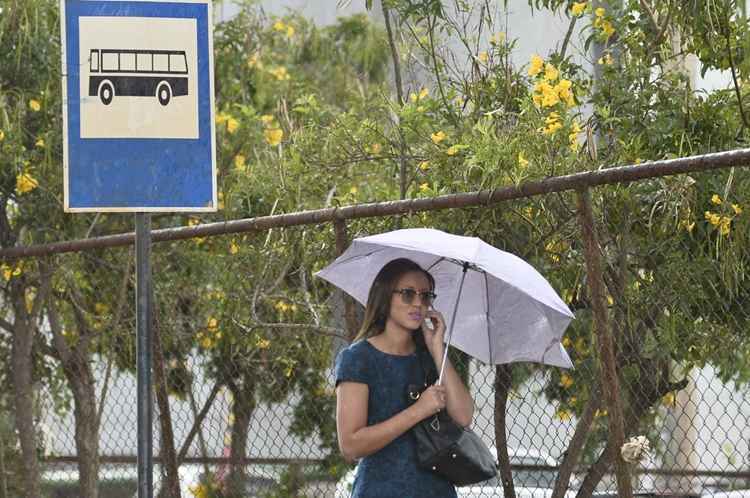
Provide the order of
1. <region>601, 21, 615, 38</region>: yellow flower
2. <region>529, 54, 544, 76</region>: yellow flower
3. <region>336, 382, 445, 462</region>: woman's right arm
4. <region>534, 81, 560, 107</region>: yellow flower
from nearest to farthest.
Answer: <region>336, 382, 445, 462</region>: woman's right arm < <region>534, 81, 560, 107</region>: yellow flower < <region>529, 54, 544, 76</region>: yellow flower < <region>601, 21, 615, 38</region>: yellow flower

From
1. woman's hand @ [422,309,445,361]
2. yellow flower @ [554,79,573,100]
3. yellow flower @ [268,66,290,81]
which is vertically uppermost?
yellow flower @ [268,66,290,81]

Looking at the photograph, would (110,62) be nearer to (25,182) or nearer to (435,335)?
(435,335)

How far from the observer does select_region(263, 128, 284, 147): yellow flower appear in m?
9.59

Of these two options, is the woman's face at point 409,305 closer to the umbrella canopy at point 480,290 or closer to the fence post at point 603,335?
the umbrella canopy at point 480,290

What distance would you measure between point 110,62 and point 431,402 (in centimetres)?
144

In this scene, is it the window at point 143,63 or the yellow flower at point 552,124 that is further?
the yellow flower at point 552,124

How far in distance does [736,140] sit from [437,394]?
1.80m

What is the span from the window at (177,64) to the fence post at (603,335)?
1.41 metres

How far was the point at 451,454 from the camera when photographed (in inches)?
170

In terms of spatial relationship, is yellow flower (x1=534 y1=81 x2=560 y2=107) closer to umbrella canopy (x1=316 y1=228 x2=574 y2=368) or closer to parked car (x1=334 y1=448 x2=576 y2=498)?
umbrella canopy (x1=316 y1=228 x2=574 y2=368)

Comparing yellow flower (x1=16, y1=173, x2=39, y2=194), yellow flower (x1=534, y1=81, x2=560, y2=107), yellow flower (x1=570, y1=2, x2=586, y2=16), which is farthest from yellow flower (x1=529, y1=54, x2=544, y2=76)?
yellow flower (x1=16, y1=173, x2=39, y2=194)

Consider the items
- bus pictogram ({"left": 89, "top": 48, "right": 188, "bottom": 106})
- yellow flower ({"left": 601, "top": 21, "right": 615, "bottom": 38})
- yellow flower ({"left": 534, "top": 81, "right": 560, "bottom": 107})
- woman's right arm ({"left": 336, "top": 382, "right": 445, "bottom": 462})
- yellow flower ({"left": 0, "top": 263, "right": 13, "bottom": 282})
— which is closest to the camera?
woman's right arm ({"left": 336, "top": 382, "right": 445, "bottom": 462})

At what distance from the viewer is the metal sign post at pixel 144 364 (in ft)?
14.2

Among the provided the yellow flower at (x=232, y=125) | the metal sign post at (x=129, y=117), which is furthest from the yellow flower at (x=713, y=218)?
the yellow flower at (x=232, y=125)
